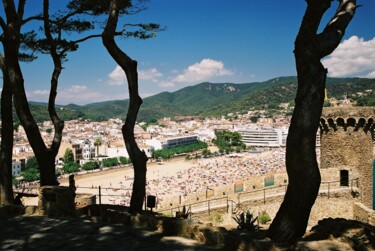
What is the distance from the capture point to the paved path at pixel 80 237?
5.23m

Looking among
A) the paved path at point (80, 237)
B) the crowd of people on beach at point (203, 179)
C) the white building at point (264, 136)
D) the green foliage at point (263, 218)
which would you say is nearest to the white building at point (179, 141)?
the white building at point (264, 136)

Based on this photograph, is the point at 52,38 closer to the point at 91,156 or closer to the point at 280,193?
the point at 280,193

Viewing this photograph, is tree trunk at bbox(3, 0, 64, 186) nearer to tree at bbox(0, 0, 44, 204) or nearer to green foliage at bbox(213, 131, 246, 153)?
tree at bbox(0, 0, 44, 204)

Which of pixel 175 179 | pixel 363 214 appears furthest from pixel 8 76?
pixel 175 179

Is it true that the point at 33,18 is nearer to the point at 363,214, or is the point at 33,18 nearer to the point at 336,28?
the point at 336,28

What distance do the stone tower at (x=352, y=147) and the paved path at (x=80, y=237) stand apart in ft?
36.3

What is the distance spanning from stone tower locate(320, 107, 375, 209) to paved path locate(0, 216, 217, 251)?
436 inches

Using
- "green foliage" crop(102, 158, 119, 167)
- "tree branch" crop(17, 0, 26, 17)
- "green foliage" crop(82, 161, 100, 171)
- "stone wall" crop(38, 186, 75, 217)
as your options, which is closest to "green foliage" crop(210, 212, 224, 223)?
"stone wall" crop(38, 186, 75, 217)

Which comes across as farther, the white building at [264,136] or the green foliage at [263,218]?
the white building at [264,136]

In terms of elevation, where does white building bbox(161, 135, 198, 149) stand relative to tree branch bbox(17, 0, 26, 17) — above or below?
below

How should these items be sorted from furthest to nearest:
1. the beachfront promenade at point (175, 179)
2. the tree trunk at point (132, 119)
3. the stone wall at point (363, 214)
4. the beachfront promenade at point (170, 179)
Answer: the beachfront promenade at point (175, 179)
the beachfront promenade at point (170, 179)
the stone wall at point (363, 214)
the tree trunk at point (132, 119)

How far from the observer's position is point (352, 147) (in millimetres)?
14781

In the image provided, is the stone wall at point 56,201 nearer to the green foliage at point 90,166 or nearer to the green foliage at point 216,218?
the green foliage at point 216,218

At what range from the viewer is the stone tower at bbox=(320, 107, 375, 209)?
48.1ft
